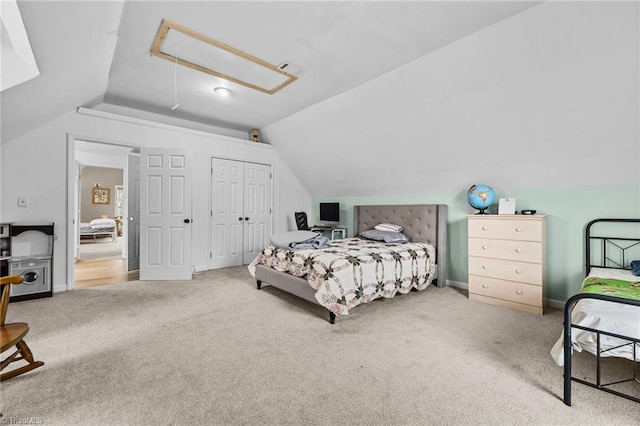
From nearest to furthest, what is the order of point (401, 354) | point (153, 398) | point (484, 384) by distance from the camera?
point (153, 398) → point (484, 384) → point (401, 354)

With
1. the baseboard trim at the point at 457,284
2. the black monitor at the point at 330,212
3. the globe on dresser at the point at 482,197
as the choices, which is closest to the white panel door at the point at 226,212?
the black monitor at the point at 330,212

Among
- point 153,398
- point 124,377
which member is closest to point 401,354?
point 153,398

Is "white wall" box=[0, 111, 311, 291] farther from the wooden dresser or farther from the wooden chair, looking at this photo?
the wooden dresser

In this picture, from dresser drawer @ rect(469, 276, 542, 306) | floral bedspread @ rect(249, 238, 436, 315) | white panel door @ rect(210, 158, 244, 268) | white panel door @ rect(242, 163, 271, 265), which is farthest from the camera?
white panel door @ rect(242, 163, 271, 265)

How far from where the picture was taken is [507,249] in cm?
334

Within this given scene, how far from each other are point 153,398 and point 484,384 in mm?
2050

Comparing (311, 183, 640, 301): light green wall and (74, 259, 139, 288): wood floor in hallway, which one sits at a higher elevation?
(311, 183, 640, 301): light green wall

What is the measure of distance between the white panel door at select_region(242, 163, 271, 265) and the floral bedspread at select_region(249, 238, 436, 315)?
6.49 feet

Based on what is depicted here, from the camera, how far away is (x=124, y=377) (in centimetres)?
191

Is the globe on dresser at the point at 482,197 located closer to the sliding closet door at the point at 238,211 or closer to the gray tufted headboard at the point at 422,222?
the gray tufted headboard at the point at 422,222

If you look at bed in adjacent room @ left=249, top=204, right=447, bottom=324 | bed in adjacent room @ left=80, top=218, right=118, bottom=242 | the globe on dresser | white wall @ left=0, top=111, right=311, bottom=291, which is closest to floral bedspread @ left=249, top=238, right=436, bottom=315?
bed in adjacent room @ left=249, top=204, right=447, bottom=324

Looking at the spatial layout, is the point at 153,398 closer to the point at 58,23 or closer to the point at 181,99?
the point at 58,23

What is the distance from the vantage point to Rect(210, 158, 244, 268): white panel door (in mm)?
5355

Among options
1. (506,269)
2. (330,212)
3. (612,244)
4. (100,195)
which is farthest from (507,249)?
(100,195)
